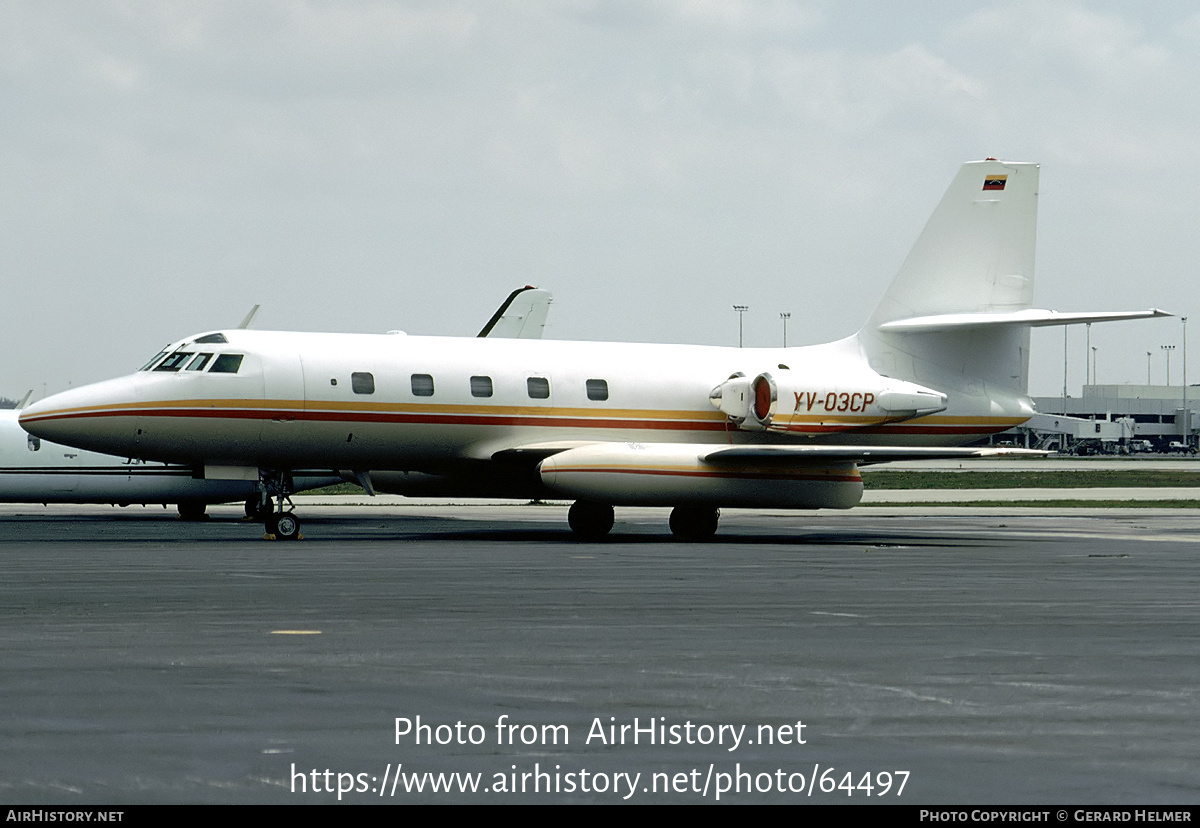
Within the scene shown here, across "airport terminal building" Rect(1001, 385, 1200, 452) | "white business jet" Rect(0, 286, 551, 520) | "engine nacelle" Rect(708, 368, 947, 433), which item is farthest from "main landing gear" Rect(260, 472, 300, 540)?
"airport terminal building" Rect(1001, 385, 1200, 452)

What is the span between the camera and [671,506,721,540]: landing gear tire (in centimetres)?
2977

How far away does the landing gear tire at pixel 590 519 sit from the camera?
29.8 m

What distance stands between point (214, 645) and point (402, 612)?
2823 mm

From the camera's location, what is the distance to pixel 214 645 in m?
11.7

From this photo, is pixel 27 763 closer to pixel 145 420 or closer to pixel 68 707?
pixel 68 707

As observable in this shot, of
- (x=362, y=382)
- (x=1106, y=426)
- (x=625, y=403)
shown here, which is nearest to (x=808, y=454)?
(x=625, y=403)

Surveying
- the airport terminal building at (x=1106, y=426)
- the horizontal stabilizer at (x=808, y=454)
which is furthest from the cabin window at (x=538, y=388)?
the airport terminal building at (x=1106, y=426)

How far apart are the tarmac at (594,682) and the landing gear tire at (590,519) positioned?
8330 mm

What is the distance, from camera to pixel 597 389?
2983 centimetres

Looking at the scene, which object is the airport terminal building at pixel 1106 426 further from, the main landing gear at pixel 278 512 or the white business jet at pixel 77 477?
the main landing gear at pixel 278 512

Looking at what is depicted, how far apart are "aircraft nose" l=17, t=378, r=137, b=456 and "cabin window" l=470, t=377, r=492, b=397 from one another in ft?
18.9

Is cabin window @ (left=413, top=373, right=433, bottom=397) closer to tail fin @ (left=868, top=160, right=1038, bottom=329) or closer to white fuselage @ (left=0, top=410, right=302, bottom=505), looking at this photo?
white fuselage @ (left=0, top=410, right=302, bottom=505)

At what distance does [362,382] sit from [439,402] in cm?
139
